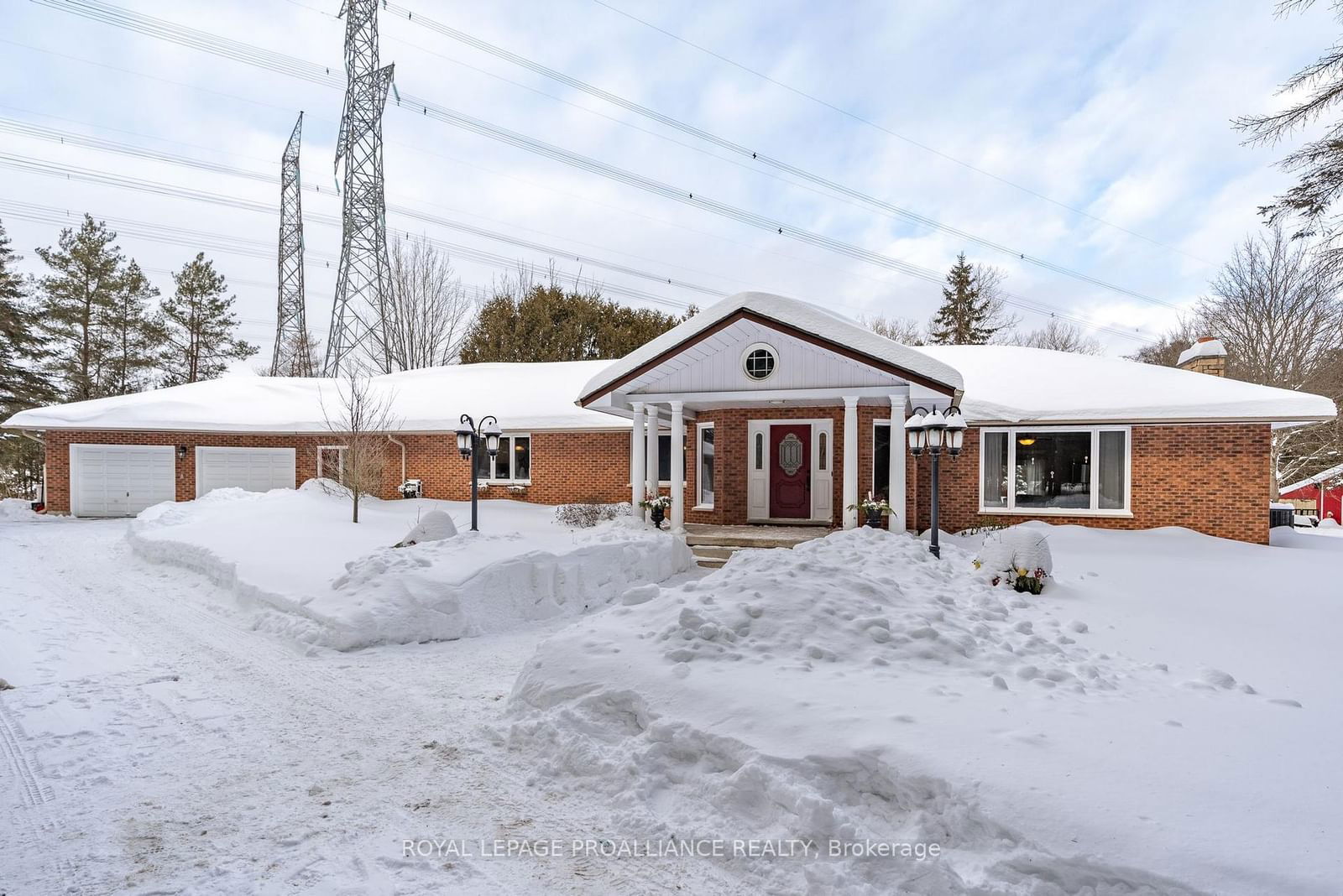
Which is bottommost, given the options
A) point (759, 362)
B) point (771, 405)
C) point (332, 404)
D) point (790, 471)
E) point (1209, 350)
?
point (790, 471)

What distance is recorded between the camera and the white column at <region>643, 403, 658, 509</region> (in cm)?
1323

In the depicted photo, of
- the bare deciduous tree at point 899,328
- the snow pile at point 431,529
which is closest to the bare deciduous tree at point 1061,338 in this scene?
the bare deciduous tree at point 899,328

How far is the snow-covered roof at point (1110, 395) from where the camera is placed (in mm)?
11336

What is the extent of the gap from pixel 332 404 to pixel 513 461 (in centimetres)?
679

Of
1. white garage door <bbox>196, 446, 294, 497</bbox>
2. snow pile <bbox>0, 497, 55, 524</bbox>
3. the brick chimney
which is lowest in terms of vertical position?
snow pile <bbox>0, 497, 55, 524</bbox>

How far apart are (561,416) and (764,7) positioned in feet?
32.3

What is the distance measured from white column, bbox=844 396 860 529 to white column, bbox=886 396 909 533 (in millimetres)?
614

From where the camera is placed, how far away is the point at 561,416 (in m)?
16.6

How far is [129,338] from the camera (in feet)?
102

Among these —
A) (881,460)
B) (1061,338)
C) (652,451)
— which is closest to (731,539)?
(652,451)

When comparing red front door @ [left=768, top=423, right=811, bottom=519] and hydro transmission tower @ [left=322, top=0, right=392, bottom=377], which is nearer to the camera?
red front door @ [left=768, top=423, right=811, bottom=519]

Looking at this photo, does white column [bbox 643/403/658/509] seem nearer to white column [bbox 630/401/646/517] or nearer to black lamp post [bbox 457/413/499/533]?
white column [bbox 630/401/646/517]

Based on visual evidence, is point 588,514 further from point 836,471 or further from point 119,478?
point 119,478

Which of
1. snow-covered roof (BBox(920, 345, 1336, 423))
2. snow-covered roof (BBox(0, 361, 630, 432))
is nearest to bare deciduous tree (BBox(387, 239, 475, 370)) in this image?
snow-covered roof (BBox(0, 361, 630, 432))
